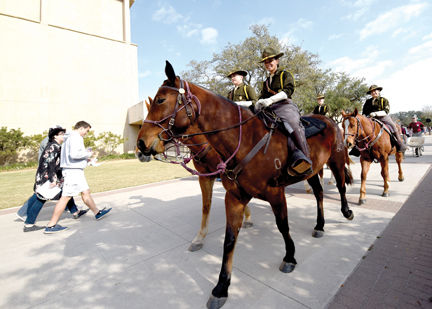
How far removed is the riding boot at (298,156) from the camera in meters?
2.29

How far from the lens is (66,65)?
65.0ft

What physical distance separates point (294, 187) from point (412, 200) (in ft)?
9.81

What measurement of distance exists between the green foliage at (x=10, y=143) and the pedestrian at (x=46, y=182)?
1796cm

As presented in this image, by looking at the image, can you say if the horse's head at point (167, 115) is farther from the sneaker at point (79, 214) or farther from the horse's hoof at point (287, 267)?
the sneaker at point (79, 214)

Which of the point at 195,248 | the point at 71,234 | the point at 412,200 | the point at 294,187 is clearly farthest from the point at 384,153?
the point at 71,234

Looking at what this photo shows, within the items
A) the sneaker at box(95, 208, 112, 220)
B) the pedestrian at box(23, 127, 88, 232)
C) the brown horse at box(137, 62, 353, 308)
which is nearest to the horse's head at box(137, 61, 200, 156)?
the brown horse at box(137, 62, 353, 308)

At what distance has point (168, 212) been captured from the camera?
4.86m

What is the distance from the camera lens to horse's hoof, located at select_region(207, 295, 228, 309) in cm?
199

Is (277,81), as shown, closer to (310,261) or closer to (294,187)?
(310,261)

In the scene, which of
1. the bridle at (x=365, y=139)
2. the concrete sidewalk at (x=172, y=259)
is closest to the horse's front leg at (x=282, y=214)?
the concrete sidewalk at (x=172, y=259)

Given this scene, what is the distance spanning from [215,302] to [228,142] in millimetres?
1644

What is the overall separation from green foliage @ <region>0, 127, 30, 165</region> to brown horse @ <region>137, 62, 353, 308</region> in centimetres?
2202

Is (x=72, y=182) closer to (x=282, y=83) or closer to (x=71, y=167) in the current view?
(x=71, y=167)

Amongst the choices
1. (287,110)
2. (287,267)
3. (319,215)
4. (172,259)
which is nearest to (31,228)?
(172,259)
